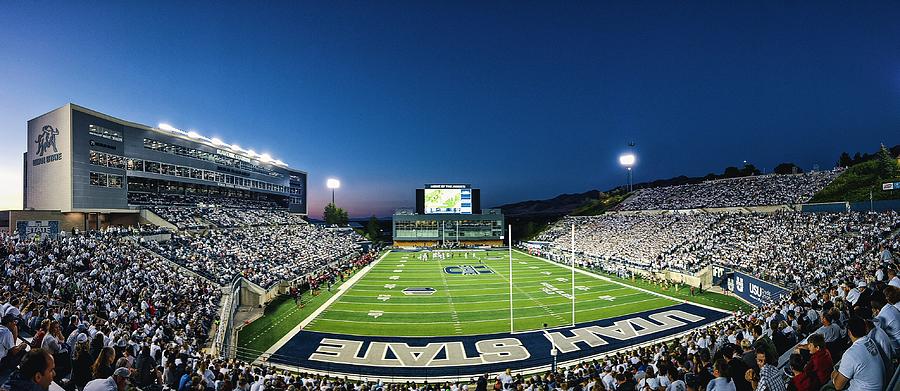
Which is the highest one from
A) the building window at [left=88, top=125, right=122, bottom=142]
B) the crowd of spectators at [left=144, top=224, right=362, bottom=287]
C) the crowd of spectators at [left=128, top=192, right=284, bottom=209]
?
the building window at [left=88, top=125, right=122, bottom=142]

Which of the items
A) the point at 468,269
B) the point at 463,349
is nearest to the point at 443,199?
the point at 468,269

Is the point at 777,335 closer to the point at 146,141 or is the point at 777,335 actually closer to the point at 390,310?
the point at 390,310

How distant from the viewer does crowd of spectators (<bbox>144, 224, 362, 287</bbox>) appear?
26364 millimetres

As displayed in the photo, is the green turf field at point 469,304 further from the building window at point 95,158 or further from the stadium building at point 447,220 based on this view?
the stadium building at point 447,220

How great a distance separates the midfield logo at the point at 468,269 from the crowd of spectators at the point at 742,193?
33436 mm

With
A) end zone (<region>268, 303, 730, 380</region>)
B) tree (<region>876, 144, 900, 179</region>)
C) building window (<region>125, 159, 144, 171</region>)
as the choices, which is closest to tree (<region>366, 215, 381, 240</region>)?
building window (<region>125, 159, 144, 171</region>)

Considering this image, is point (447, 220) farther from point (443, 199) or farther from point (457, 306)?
point (457, 306)

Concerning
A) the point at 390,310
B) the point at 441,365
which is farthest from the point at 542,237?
the point at 441,365

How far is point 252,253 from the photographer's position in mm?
34000

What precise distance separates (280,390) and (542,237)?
66.2m

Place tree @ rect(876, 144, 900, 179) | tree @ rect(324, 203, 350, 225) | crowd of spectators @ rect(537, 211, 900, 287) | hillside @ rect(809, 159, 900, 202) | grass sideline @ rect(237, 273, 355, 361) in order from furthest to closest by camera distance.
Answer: tree @ rect(324, 203, 350, 225), tree @ rect(876, 144, 900, 179), hillside @ rect(809, 159, 900, 202), crowd of spectators @ rect(537, 211, 900, 287), grass sideline @ rect(237, 273, 355, 361)

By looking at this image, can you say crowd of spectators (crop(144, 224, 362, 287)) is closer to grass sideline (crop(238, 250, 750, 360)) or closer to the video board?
grass sideline (crop(238, 250, 750, 360))

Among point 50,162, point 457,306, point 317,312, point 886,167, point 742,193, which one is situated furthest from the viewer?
A: point 742,193

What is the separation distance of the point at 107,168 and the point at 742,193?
75411 mm
